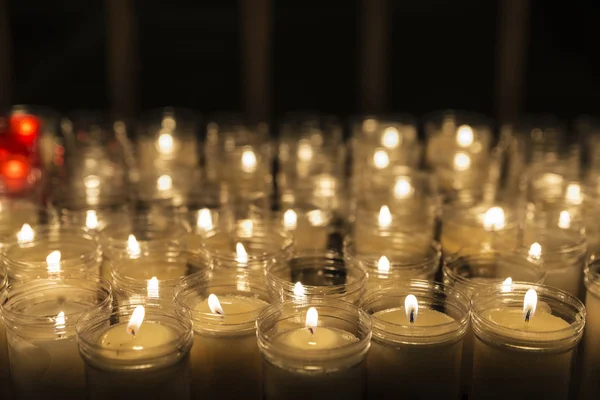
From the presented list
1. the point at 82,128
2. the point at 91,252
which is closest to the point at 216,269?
the point at 91,252

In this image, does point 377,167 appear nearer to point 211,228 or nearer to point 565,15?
point 211,228

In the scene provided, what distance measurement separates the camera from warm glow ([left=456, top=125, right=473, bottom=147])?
2230 millimetres

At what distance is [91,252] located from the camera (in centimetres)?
136

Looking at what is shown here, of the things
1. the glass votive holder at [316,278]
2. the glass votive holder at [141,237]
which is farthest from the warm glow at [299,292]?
the glass votive holder at [141,237]

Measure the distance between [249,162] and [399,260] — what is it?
70 cm

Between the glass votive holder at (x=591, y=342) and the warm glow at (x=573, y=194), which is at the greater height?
the warm glow at (x=573, y=194)

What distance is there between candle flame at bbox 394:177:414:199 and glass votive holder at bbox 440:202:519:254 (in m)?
0.18

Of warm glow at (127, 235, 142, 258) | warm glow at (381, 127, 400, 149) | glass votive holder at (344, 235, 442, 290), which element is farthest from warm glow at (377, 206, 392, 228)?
warm glow at (381, 127, 400, 149)

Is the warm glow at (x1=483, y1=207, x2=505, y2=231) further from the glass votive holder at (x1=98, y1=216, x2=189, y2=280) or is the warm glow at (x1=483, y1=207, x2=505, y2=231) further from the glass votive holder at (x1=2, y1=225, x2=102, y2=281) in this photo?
the glass votive holder at (x1=2, y1=225, x2=102, y2=281)

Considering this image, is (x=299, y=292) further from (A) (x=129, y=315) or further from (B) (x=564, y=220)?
(B) (x=564, y=220)

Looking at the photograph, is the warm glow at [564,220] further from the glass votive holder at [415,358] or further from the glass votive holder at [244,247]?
the glass votive holder at [244,247]

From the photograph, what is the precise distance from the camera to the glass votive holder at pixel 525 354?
1041 mm

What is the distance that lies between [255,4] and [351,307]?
114 inches

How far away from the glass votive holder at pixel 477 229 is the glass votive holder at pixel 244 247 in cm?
38
